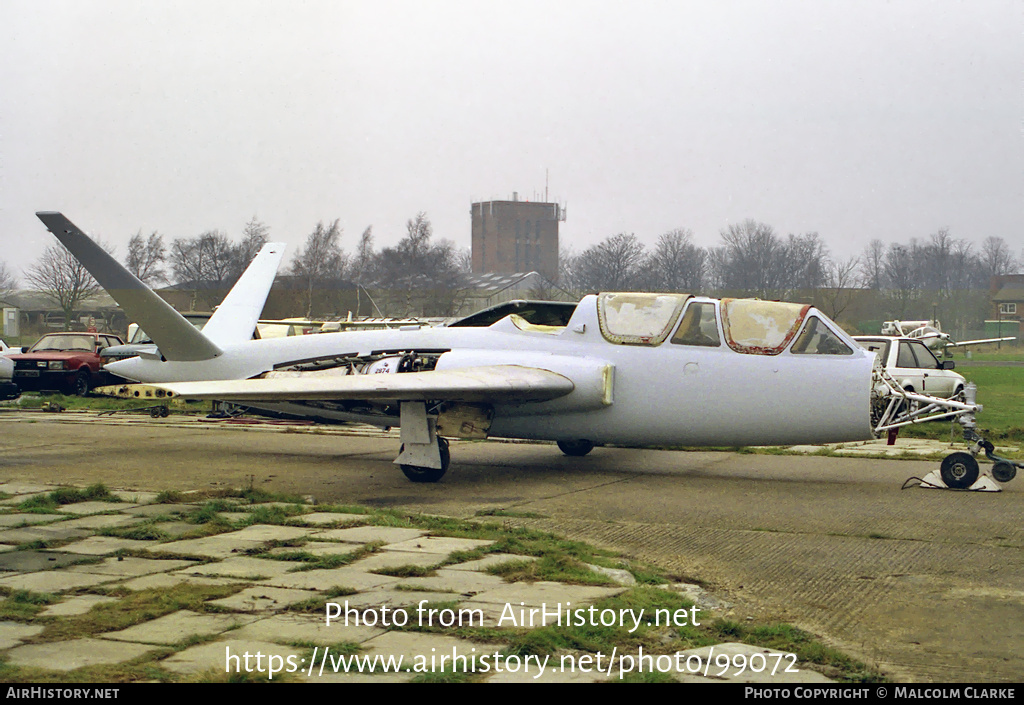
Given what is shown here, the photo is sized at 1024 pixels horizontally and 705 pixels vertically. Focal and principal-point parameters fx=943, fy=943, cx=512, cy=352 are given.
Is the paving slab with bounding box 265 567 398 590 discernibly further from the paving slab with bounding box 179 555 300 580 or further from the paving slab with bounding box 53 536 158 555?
the paving slab with bounding box 53 536 158 555

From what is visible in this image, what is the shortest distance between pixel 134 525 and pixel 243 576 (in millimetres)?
2060

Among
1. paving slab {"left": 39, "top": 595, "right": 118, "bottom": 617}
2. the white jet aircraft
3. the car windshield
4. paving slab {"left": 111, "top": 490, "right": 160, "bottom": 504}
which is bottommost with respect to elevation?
paving slab {"left": 111, "top": 490, "right": 160, "bottom": 504}

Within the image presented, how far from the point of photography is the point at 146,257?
1072 cm

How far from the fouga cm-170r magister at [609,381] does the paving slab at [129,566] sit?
2932mm

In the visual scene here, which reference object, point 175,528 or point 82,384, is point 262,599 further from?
point 82,384

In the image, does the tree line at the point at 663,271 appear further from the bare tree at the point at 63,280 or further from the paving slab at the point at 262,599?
the paving slab at the point at 262,599

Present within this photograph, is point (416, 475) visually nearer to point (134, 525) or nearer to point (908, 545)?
point (134, 525)

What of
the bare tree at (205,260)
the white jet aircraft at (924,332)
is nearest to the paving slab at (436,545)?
the bare tree at (205,260)

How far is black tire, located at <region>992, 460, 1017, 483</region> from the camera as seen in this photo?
9812 mm

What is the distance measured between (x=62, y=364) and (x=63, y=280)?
5554 mm

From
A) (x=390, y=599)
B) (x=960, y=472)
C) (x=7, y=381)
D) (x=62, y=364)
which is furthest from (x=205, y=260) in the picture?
(x=62, y=364)

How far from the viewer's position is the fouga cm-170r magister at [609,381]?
→ 9.80m

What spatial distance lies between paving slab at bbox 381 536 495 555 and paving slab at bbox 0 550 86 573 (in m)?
2.00

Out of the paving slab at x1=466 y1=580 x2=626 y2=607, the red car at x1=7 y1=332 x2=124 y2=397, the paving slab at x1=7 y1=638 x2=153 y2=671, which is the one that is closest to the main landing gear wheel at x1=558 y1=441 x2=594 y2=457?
the paving slab at x1=466 y1=580 x2=626 y2=607
